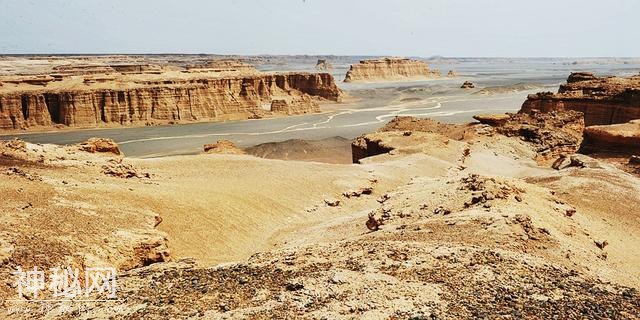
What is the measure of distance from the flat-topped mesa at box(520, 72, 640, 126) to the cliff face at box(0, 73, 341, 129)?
32.0 m

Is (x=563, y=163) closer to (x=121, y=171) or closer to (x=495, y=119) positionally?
(x=495, y=119)

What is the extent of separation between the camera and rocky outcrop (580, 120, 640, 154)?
1989 cm

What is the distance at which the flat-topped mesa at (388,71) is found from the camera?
4309 inches

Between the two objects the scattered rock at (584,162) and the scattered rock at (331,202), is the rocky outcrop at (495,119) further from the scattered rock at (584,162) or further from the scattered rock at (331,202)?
the scattered rock at (331,202)

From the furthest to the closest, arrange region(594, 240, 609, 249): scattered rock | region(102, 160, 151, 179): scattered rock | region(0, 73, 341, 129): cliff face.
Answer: region(0, 73, 341, 129): cliff face < region(102, 160, 151, 179): scattered rock < region(594, 240, 609, 249): scattered rock

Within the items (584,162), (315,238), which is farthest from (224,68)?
(315,238)

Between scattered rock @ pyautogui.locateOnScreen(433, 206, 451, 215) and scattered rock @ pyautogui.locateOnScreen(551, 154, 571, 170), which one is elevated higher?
scattered rock @ pyautogui.locateOnScreen(433, 206, 451, 215)

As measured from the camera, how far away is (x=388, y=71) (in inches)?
4530

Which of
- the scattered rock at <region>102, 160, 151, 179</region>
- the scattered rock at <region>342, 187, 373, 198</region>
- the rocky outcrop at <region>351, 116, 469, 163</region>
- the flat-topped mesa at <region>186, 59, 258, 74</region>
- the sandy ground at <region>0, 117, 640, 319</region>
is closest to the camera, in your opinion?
the sandy ground at <region>0, 117, 640, 319</region>

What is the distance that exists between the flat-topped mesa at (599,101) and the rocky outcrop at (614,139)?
748 centimetres

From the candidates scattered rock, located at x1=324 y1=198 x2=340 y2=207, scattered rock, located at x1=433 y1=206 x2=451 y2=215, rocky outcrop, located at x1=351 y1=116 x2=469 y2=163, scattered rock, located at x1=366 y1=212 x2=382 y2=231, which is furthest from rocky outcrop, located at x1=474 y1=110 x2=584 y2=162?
scattered rock, located at x1=366 y1=212 x2=382 y2=231

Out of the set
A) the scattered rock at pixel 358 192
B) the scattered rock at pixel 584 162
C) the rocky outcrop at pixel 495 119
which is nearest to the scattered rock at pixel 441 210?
the scattered rock at pixel 358 192

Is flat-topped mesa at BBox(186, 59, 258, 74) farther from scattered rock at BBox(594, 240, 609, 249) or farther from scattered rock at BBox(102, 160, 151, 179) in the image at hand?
scattered rock at BBox(594, 240, 609, 249)

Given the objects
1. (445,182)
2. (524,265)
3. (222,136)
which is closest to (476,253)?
(524,265)
